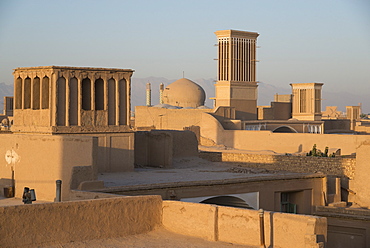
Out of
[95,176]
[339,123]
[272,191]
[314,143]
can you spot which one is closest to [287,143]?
[314,143]

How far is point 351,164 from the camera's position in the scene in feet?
70.3

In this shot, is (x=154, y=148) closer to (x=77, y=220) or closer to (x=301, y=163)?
(x=301, y=163)

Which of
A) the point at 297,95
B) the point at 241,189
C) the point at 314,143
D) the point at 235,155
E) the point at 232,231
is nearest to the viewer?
Answer: the point at 232,231

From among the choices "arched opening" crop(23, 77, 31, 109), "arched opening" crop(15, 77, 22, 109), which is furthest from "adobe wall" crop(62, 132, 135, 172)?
"arched opening" crop(15, 77, 22, 109)

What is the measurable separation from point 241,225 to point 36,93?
11750mm

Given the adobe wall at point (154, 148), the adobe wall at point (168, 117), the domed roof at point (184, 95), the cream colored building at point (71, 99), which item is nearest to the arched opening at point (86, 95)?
the cream colored building at point (71, 99)

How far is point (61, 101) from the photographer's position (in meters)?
19.4

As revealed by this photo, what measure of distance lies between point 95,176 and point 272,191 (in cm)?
618

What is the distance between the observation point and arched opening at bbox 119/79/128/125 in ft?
68.0

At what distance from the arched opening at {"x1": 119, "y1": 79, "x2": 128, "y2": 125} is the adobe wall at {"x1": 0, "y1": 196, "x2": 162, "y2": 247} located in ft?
33.8

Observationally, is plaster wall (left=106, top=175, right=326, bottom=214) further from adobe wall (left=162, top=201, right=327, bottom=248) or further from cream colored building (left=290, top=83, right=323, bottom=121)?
cream colored building (left=290, top=83, right=323, bottom=121)

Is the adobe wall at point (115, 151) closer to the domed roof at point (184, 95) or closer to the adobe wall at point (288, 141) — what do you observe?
the adobe wall at point (288, 141)

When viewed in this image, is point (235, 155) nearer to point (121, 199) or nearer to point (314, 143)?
point (314, 143)

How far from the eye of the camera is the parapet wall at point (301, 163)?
845 inches
